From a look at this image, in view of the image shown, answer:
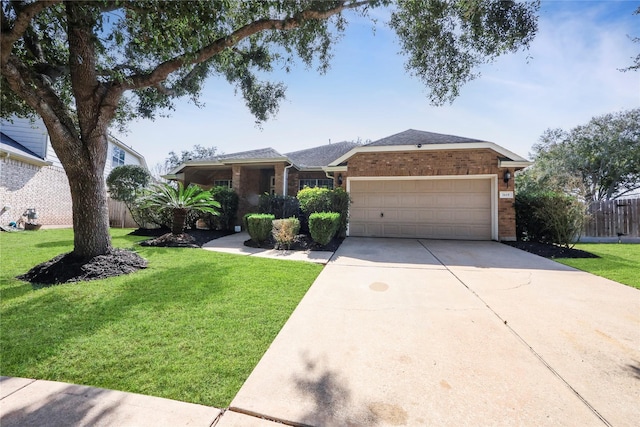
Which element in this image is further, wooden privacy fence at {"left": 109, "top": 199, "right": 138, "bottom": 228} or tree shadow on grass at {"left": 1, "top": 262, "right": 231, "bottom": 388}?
wooden privacy fence at {"left": 109, "top": 199, "right": 138, "bottom": 228}

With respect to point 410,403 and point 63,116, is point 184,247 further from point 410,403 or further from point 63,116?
point 410,403

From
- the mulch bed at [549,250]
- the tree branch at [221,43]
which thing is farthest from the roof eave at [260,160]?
the mulch bed at [549,250]

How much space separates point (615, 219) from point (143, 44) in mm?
17621

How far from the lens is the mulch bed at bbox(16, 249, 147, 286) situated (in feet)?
14.6

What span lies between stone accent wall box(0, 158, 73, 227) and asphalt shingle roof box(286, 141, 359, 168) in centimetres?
1213

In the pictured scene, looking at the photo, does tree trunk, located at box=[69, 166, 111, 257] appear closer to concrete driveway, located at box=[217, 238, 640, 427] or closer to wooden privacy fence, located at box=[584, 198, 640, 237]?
concrete driveway, located at box=[217, 238, 640, 427]

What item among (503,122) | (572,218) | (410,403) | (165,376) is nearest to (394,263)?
(410,403)

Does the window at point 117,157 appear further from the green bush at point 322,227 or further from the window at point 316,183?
the green bush at point 322,227

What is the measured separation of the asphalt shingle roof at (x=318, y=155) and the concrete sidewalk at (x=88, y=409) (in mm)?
12310

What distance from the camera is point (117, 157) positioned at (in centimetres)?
1736

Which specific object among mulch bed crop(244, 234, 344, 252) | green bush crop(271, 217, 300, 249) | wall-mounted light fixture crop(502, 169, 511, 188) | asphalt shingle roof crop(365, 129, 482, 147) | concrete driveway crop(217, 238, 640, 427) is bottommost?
concrete driveway crop(217, 238, 640, 427)

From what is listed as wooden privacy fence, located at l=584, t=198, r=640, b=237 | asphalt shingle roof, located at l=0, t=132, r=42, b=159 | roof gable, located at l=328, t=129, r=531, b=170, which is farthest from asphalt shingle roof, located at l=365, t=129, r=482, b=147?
asphalt shingle roof, located at l=0, t=132, r=42, b=159

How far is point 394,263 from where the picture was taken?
20.1ft

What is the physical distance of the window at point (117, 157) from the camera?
16.9 meters
